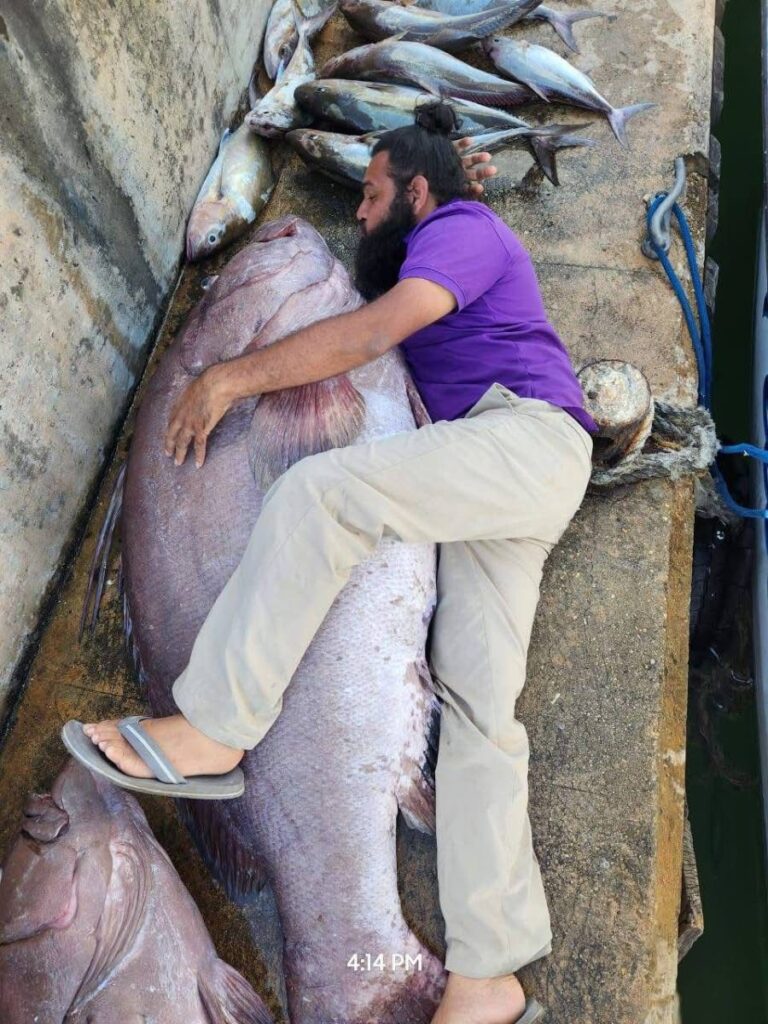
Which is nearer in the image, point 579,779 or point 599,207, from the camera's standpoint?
point 579,779

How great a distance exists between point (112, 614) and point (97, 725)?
0.76 meters

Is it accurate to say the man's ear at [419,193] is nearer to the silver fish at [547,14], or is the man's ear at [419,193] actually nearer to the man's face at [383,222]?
the man's face at [383,222]

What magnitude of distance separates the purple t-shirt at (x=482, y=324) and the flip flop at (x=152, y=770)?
4.87ft

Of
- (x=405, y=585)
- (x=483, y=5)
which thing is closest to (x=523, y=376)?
Result: (x=405, y=585)

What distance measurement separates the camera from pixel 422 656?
256 centimetres

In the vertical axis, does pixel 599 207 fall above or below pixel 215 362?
below

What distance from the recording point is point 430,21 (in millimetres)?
4141

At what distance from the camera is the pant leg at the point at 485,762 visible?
2238 mm

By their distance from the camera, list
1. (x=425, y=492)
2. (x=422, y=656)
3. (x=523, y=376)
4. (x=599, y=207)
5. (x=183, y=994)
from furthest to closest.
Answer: (x=599, y=207)
(x=523, y=376)
(x=422, y=656)
(x=425, y=492)
(x=183, y=994)

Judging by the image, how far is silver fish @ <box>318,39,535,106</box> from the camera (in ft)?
13.0

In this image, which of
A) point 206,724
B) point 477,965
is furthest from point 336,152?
point 477,965

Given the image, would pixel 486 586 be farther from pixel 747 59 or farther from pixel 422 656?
pixel 747 59

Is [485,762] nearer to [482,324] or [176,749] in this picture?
[176,749]

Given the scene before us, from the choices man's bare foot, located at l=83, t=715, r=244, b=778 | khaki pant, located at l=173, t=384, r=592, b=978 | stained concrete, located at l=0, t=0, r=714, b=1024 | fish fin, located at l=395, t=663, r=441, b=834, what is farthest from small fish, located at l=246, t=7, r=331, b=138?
man's bare foot, located at l=83, t=715, r=244, b=778
